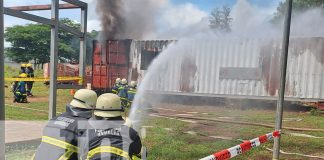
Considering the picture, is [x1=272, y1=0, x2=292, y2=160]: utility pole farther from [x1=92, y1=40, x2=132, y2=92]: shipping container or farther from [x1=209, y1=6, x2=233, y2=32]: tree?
[x1=209, y1=6, x2=233, y2=32]: tree

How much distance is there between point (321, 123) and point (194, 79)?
6037 mm

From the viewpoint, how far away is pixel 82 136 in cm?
281

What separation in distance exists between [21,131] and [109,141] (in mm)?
5779

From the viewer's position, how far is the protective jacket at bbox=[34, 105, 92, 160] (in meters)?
2.91

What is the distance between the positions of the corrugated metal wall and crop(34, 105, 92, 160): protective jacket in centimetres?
1255

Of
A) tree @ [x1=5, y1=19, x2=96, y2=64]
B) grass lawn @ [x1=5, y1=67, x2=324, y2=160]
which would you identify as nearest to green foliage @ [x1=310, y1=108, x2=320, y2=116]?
grass lawn @ [x1=5, y1=67, x2=324, y2=160]

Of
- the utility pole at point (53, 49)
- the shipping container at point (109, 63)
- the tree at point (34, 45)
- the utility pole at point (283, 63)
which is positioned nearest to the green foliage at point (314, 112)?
the utility pole at point (283, 63)

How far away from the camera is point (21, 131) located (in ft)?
25.1

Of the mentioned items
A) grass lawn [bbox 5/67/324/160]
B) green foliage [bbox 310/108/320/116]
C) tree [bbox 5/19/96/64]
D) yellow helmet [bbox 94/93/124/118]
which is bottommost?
grass lawn [bbox 5/67/324/160]

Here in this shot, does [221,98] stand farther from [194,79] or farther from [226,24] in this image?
[226,24]

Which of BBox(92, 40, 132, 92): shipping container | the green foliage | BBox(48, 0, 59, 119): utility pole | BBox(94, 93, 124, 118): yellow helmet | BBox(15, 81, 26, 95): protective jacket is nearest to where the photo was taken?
BBox(94, 93, 124, 118): yellow helmet

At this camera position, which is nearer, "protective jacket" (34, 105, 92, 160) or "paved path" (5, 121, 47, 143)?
"protective jacket" (34, 105, 92, 160)

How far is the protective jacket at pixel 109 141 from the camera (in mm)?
2525

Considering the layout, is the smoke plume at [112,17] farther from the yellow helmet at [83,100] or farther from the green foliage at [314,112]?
the yellow helmet at [83,100]
